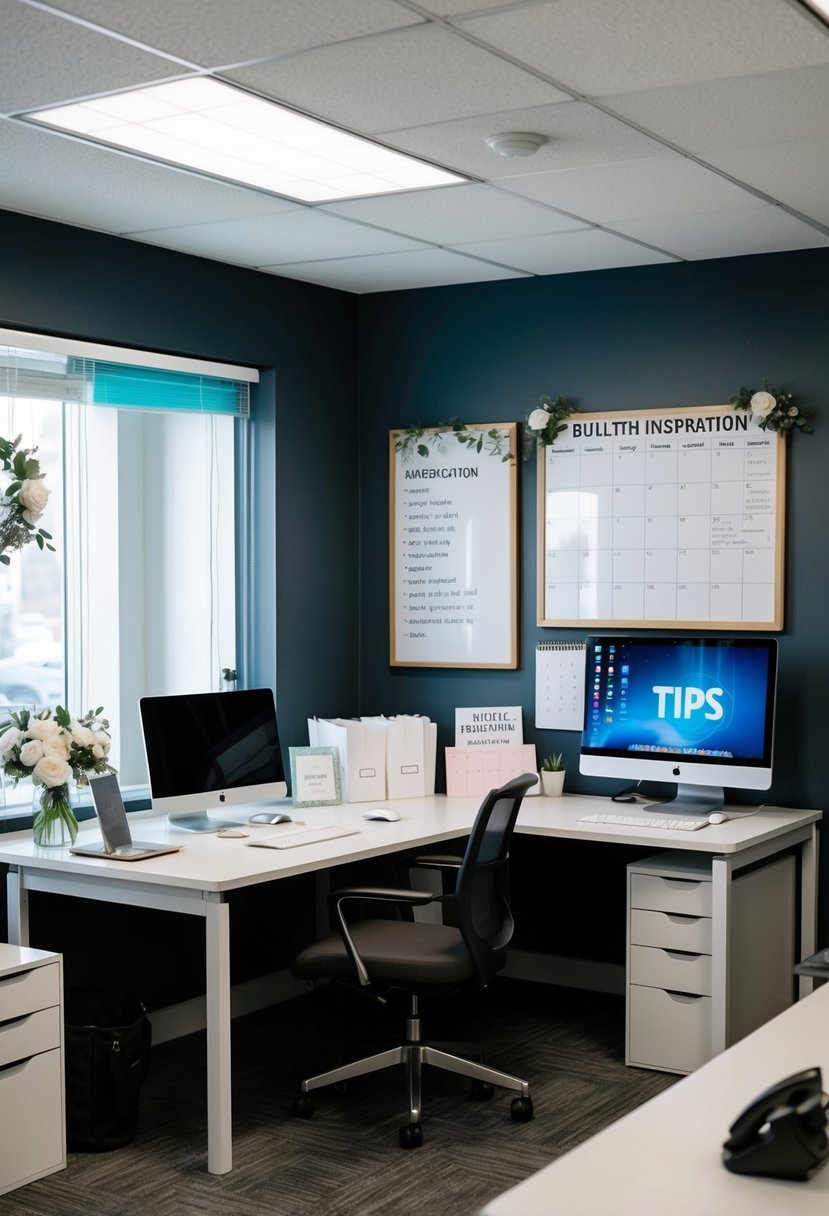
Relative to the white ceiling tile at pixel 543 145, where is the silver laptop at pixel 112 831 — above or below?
below

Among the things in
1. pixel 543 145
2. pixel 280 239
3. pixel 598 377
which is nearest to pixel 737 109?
pixel 543 145

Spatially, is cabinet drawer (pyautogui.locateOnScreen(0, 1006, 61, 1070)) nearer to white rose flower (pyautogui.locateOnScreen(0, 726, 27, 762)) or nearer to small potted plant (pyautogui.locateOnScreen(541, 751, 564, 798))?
white rose flower (pyautogui.locateOnScreen(0, 726, 27, 762))

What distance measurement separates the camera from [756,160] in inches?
134

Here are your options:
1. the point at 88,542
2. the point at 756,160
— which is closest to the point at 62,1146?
the point at 88,542

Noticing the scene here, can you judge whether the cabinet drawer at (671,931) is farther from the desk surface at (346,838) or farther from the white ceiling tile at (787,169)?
the white ceiling tile at (787,169)

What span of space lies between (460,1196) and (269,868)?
0.90 metres

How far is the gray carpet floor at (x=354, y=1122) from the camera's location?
3.24 metres

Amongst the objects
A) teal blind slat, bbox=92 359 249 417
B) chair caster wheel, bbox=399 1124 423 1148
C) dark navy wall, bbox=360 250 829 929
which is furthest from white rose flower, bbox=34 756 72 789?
dark navy wall, bbox=360 250 829 929

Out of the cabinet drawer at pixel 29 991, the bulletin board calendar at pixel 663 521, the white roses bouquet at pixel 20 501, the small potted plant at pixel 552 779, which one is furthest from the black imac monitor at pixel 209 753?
the bulletin board calendar at pixel 663 521

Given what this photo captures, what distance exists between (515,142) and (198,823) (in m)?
2.17

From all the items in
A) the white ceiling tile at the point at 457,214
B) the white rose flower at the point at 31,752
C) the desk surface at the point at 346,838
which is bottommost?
the desk surface at the point at 346,838

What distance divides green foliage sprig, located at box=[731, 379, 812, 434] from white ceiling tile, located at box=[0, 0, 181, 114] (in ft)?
7.53

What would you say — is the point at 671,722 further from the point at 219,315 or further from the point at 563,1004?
the point at 219,315

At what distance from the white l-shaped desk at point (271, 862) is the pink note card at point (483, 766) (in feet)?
0.33
